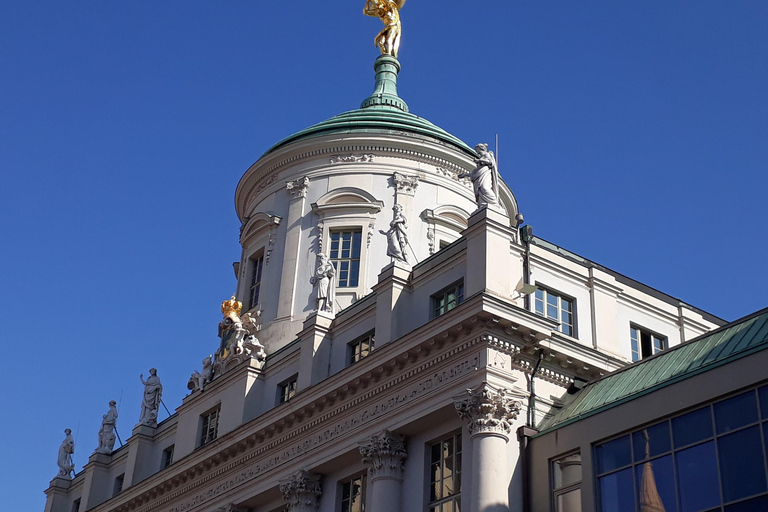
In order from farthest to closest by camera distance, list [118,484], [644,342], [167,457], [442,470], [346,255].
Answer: [118,484]
[167,457]
[346,255]
[644,342]
[442,470]

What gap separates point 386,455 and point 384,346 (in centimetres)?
327

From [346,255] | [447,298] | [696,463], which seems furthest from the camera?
[346,255]

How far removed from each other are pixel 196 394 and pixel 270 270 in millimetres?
6156

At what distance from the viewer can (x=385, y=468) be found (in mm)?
33594

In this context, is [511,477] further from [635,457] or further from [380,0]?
[380,0]

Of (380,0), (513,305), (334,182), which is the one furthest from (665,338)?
(380,0)

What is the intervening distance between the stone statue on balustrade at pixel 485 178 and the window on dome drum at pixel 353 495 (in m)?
9.54

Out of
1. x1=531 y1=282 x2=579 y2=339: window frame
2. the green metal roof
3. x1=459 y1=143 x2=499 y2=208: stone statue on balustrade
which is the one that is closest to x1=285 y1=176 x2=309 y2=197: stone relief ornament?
x1=459 y1=143 x2=499 y2=208: stone statue on balustrade

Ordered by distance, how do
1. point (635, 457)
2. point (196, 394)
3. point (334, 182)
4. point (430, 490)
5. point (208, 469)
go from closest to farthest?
point (635, 457) < point (430, 490) < point (208, 469) < point (196, 394) < point (334, 182)

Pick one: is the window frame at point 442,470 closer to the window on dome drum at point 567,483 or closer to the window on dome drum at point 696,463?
the window on dome drum at point 567,483

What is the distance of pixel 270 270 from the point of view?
47188 mm

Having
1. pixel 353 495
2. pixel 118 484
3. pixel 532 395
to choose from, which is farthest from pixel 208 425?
pixel 532 395

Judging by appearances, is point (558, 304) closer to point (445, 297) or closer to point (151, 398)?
point (445, 297)

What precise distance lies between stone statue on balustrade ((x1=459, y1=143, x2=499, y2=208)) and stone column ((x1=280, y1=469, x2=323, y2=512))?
10543mm
